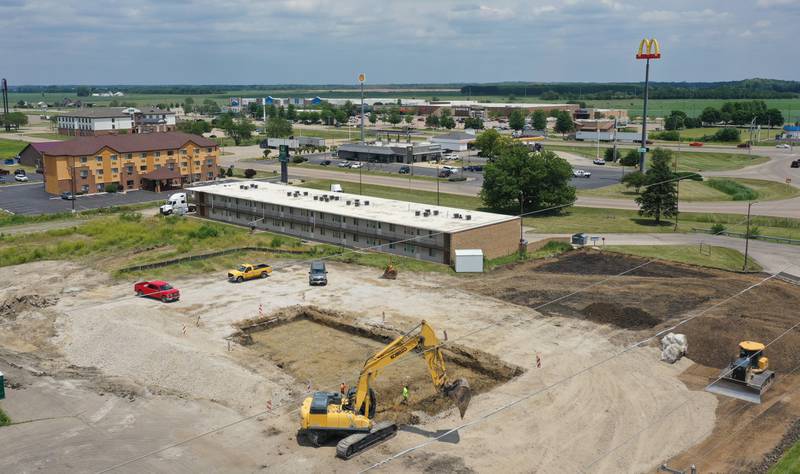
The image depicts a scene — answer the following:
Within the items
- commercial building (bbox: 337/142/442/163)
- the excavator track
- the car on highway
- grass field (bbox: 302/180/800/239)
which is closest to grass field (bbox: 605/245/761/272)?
grass field (bbox: 302/180/800/239)

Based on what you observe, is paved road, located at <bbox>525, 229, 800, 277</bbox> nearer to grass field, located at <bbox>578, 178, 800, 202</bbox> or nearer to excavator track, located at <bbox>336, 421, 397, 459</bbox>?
grass field, located at <bbox>578, 178, 800, 202</bbox>

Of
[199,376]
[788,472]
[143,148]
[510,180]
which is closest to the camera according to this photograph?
[788,472]

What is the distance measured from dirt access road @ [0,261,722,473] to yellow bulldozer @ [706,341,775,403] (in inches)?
50.5

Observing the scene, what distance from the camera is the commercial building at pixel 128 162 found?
9850 cm

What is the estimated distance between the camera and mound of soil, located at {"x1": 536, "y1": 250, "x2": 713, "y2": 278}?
56.9m

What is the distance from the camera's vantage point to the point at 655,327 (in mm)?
Result: 44000

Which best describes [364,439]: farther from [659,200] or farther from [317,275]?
[659,200]

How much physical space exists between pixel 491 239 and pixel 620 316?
18.3 metres

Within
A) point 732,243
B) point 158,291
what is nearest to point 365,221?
point 158,291

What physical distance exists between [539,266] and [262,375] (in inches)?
1162

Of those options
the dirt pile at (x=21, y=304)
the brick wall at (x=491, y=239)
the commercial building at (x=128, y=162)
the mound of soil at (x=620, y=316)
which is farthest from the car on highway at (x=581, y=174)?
the dirt pile at (x=21, y=304)

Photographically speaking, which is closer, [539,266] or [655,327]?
[655,327]

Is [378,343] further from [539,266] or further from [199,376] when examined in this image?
[539,266]

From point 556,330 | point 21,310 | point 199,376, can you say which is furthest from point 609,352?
point 21,310
